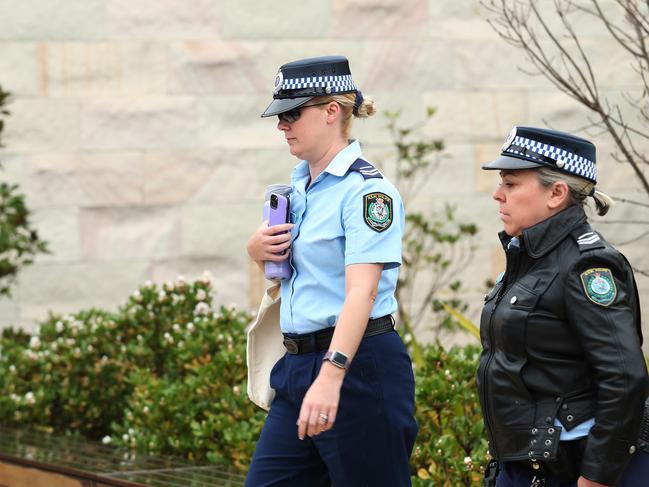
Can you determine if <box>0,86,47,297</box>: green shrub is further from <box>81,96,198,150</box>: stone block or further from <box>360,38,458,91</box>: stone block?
<box>360,38,458,91</box>: stone block

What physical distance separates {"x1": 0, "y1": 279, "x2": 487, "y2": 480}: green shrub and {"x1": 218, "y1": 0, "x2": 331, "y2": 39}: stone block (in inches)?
83.7

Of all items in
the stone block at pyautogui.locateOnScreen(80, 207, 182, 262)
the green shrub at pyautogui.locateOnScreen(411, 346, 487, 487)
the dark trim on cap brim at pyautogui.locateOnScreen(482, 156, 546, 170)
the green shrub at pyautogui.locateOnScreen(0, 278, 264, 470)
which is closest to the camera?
the dark trim on cap brim at pyautogui.locateOnScreen(482, 156, 546, 170)

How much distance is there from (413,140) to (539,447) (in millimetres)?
5790

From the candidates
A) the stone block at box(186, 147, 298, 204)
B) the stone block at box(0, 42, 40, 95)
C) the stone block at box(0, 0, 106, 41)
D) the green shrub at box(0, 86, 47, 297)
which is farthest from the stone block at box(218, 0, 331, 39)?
the green shrub at box(0, 86, 47, 297)

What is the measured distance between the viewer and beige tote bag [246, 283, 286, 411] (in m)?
3.94

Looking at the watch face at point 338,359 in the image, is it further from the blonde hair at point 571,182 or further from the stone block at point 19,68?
the stone block at point 19,68

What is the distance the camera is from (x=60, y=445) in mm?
6355

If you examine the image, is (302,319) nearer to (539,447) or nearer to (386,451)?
(386,451)

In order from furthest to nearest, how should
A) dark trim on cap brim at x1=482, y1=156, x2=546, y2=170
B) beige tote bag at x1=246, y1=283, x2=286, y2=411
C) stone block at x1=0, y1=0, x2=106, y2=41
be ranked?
stone block at x1=0, y1=0, x2=106, y2=41
beige tote bag at x1=246, y1=283, x2=286, y2=411
dark trim on cap brim at x1=482, y1=156, x2=546, y2=170

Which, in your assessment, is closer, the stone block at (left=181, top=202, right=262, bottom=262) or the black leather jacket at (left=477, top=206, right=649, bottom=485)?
the black leather jacket at (left=477, top=206, right=649, bottom=485)

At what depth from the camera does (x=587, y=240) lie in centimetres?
330

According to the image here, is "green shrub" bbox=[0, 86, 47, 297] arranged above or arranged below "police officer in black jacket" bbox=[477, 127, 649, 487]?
above

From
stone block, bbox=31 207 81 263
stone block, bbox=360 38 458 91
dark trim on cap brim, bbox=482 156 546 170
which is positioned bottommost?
dark trim on cap brim, bbox=482 156 546 170

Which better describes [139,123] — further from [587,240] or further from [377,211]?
[587,240]
